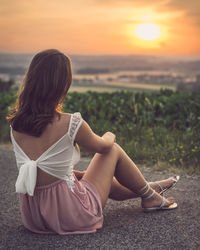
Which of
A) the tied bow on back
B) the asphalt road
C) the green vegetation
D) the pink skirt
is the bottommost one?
the green vegetation

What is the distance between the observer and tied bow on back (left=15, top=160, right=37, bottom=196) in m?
2.64

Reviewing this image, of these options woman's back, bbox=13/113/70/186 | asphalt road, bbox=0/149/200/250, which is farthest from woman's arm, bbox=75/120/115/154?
asphalt road, bbox=0/149/200/250

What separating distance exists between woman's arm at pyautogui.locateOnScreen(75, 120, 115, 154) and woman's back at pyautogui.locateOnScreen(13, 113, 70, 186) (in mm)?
110

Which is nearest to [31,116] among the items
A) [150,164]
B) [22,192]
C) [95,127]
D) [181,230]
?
[22,192]

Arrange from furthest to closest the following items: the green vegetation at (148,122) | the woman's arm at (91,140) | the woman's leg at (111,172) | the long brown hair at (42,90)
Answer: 1. the green vegetation at (148,122)
2. the woman's leg at (111,172)
3. the woman's arm at (91,140)
4. the long brown hair at (42,90)

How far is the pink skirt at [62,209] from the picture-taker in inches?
106

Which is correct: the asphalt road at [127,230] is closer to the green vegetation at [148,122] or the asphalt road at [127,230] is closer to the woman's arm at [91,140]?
the woman's arm at [91,140]

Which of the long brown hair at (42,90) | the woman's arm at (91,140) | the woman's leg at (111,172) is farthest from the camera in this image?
the woman's leg at (111,172)

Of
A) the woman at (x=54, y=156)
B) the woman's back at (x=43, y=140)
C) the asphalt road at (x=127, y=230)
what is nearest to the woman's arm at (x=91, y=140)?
the woman at (x=54, y=156)

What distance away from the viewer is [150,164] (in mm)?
4867

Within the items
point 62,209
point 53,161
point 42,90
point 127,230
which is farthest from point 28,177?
point 127,230

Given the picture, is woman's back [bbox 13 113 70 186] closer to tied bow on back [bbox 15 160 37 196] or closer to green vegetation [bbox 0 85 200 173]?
tied bow on back [bbox 15 160 37 196]

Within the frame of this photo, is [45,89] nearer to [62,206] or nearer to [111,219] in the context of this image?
[62,206]

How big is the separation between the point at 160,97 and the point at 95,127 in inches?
64.3
